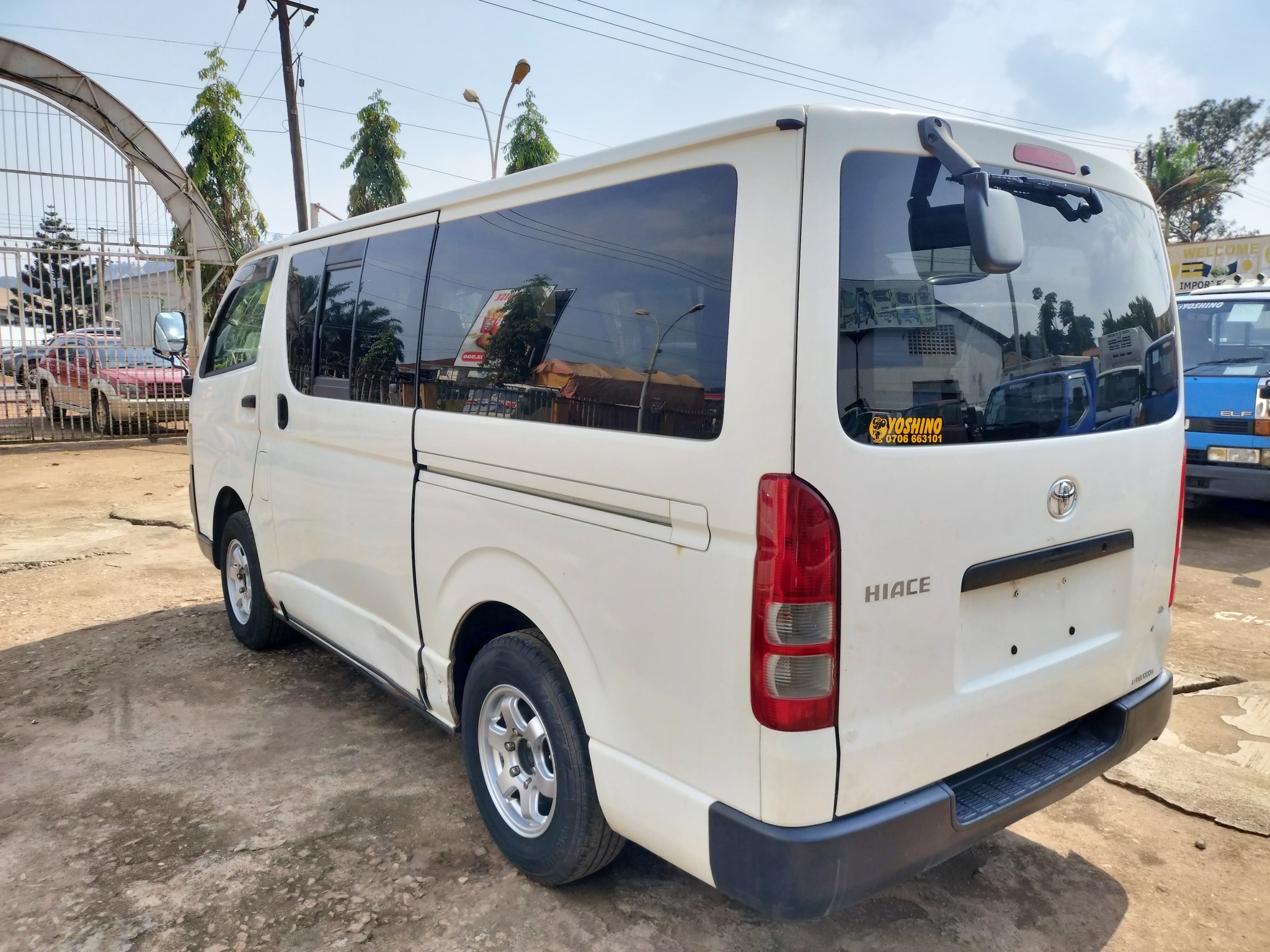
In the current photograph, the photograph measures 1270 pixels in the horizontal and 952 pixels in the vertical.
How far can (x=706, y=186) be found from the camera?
2.12 metres

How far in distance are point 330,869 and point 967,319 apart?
250cm

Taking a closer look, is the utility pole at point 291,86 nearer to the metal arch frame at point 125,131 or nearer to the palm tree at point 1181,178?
the metal arch frame at point 125,131

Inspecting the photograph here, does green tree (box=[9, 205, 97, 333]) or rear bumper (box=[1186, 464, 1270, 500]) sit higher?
green tree (box=[9, 205, 97, 333])


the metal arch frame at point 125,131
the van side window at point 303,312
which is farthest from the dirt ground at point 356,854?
the metal arch frame at point 125,131

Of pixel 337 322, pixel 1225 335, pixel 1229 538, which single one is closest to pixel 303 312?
pixel 337 322

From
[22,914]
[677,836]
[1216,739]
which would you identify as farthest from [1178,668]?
[22,914]

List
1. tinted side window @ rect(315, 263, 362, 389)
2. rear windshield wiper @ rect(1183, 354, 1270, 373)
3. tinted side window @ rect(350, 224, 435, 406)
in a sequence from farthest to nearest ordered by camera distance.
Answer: rear windshield wiper @ rect(1183, 354, 1270, 373) < tinted side window @ rect(315, 263, 362, 389) < tinted side window @ rect(350, 224, 435, 406)

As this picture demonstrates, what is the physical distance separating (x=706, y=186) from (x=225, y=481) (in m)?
3.64

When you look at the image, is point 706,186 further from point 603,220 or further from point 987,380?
point 987,380

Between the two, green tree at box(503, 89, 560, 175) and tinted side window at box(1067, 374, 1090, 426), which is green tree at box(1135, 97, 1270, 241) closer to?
green tree at box(503, 89, 560, 175)

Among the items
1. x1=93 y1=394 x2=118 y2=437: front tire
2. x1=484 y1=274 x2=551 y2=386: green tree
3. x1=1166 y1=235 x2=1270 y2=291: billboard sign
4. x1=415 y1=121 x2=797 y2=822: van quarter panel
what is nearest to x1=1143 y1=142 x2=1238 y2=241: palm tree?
x1=1166 y1=235 x2=1270 y2=291: billboard sign

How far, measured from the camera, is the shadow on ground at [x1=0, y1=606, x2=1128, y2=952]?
2.54 meters

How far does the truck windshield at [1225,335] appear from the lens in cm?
773

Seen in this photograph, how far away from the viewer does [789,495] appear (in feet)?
6.23
